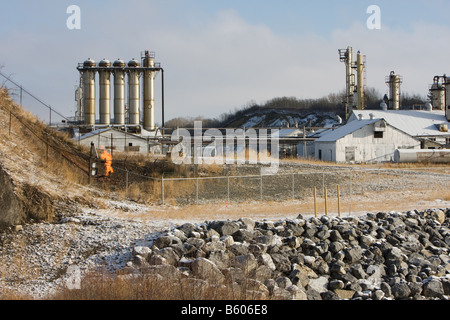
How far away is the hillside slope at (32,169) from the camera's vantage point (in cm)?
1664

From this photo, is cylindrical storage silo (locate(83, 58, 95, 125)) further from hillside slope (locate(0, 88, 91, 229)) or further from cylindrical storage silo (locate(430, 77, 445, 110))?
cylindrical storage silo (locate(430, 77, 445, 110))

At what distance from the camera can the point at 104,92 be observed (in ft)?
187

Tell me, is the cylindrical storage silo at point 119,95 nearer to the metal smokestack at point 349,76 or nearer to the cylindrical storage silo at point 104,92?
the cylindrical storage silo at point 104,92

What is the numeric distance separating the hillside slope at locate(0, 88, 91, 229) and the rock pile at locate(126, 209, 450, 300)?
540 centimetres

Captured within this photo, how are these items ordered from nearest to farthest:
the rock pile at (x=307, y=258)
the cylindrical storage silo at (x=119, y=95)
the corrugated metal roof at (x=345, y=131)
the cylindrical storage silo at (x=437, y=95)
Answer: the rock pile at (x=307, y=258), the corrugated metal roof at (x=345, y=131), the cylindrical storage silo at (x=119, y=95), the cylindrical storage silo at (x=437, y=95)

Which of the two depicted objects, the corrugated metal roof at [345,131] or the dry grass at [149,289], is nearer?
the dry grass at [149,289]

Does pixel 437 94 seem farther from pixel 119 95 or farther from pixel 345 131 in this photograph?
pixel 119 95

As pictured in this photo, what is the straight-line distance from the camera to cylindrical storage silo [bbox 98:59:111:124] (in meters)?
56.6

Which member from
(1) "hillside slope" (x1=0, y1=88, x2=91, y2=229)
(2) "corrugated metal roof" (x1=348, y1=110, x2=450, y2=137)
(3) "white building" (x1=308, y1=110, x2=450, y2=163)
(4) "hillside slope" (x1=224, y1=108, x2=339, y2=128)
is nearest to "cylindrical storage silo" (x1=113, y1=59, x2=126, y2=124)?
(3) "white building" (x1=308, y1=110, x2=450, y2=163)

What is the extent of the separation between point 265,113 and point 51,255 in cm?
11547

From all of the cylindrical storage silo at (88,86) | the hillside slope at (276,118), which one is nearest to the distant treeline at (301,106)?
the hillside slope at (276,118)

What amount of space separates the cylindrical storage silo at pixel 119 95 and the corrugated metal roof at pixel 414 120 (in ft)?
91.4

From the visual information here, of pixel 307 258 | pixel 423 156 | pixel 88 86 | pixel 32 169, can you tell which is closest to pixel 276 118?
pixel 88 86

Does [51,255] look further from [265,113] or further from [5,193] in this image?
[265,113]
